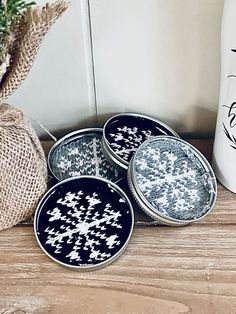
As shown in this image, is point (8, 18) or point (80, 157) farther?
point (80, 157)

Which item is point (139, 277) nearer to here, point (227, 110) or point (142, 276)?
point (142, 276)

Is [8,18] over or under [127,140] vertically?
over

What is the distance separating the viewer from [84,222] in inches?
23.7

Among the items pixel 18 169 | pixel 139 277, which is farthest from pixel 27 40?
pixel 139 277

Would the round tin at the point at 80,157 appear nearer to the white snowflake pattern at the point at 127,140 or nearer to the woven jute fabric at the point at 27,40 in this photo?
the white snowflake pattern at the point at 127,140

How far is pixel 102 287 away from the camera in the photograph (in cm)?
57

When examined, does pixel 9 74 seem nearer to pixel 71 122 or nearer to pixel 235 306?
pixel 71 122

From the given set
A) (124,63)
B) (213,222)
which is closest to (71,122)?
(124,63)

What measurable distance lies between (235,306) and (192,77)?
0.83 ft

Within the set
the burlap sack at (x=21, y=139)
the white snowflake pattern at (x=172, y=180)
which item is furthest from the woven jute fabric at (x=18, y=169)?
the white snowflake pattern at (x=172, y=180)

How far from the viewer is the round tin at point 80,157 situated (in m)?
0.66

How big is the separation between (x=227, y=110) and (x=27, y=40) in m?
A: 0.20

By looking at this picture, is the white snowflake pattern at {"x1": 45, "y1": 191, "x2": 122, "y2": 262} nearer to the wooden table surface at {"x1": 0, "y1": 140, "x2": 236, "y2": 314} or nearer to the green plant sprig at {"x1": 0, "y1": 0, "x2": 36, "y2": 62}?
the wooden table surface at {"x1": 0, "y1": 140, "x2": 236, "y2": 314}

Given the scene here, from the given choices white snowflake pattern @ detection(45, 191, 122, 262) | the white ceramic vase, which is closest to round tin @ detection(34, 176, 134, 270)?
white snowflake pattern @ detection(45, 191, 122, 262)
